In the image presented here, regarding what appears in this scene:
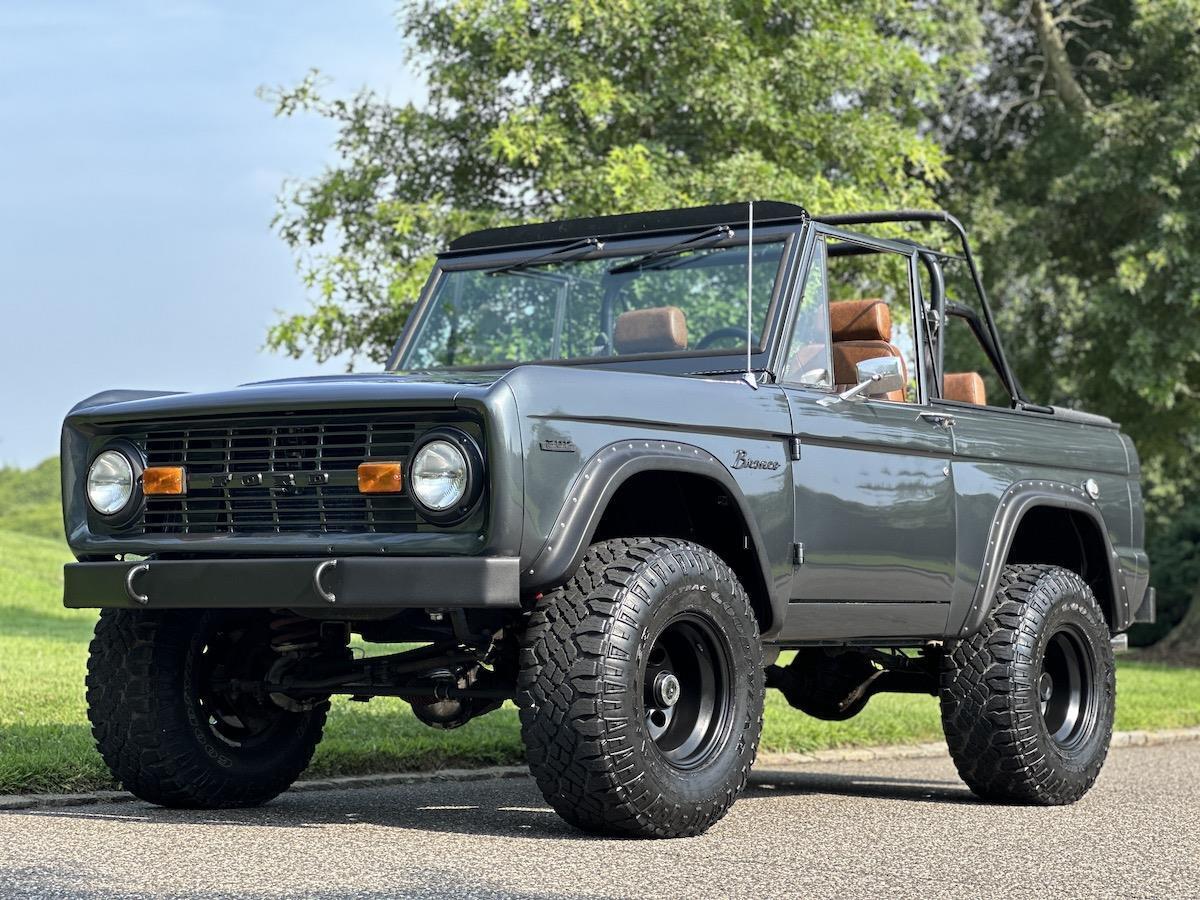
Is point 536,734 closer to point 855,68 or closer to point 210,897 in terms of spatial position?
point 210,897

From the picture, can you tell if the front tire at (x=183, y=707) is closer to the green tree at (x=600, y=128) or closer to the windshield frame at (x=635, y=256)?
the windshield frame at (x=635, y=256)

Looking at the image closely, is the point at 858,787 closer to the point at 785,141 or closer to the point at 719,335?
the point at 719,335

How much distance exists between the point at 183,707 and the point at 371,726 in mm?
2939

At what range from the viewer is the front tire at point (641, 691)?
5.64 m

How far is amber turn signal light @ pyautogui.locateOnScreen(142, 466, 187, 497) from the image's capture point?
20.1 feet

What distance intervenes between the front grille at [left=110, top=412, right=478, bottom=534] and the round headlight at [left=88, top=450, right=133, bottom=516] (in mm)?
81

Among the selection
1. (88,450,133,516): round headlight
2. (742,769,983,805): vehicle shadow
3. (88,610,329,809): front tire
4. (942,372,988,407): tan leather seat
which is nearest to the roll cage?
(942,372,988,407): tan leather seat

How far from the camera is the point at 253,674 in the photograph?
698 cm

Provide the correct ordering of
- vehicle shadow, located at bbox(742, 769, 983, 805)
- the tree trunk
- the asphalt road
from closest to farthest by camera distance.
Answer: the asphalt road < vehicle shadow, located at bbox(742, 769, 983, 805) < the tree trunk

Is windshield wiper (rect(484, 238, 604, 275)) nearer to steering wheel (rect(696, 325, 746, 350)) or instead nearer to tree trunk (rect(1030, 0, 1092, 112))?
steering wheel (rect(696, 325, 746, 350))

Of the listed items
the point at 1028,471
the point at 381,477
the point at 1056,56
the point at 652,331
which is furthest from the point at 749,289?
the point at 1056,56

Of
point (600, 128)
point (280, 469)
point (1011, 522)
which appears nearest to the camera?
point (280, 469)

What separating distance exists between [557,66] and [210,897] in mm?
13479

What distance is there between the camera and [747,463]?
20.7 ft
